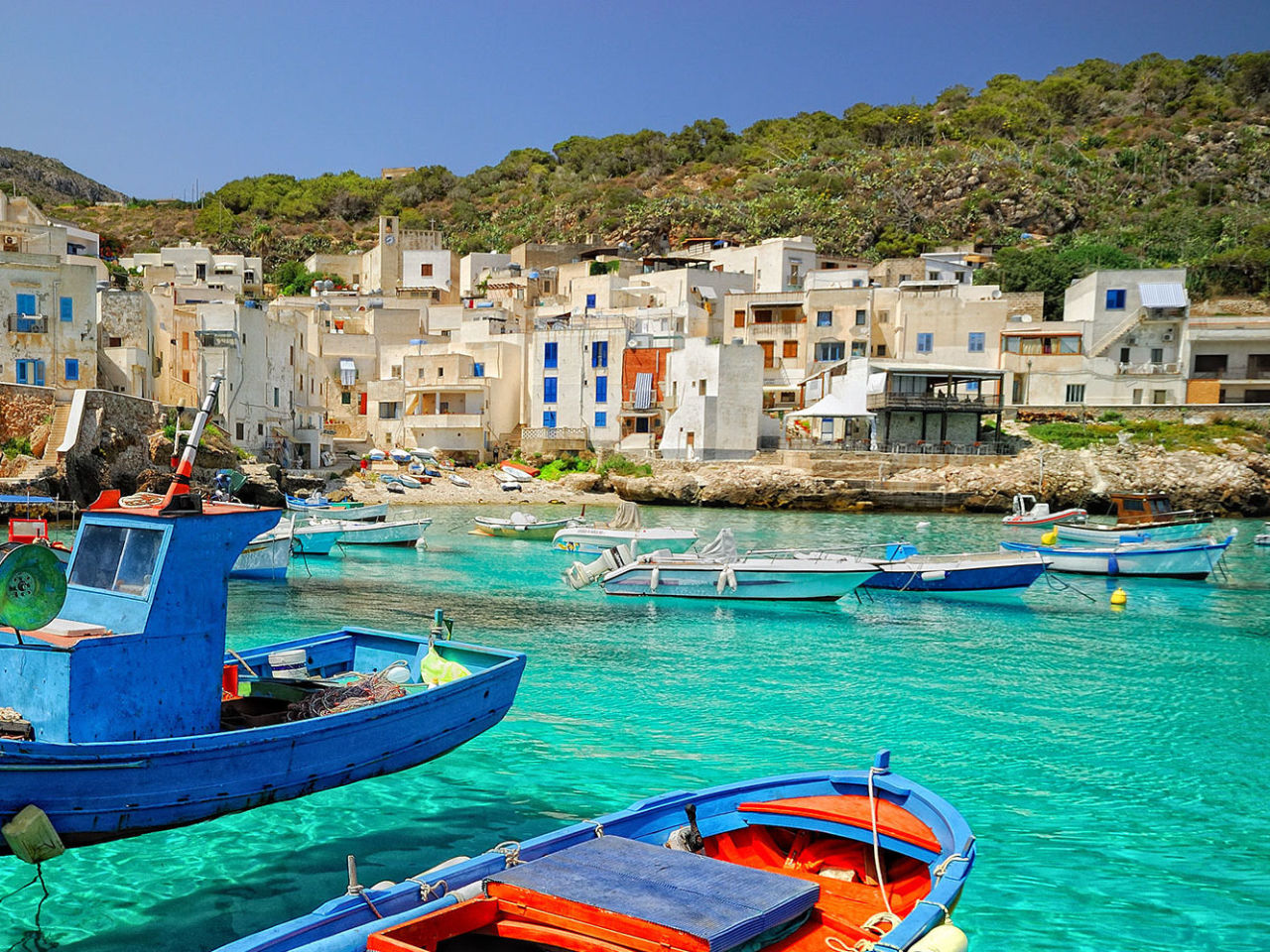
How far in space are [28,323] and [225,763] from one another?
1675 inches

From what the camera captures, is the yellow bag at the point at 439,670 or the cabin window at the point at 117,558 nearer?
the cabin window at the point at 117,558

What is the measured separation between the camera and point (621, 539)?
3266 cm

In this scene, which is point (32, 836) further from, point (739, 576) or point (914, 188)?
point (914, 188)

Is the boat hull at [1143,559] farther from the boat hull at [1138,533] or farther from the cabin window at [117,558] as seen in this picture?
the cabin window at [117,558]

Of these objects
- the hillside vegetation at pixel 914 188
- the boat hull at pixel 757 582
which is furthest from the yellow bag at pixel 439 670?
the hillside vegetation at pixel 914 188

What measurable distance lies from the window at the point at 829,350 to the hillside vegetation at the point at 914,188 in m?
20.5

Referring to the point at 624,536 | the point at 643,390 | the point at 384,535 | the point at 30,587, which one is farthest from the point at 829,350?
the point at 30,587

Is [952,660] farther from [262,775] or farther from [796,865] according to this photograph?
[262,775]

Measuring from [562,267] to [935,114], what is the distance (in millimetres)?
67301

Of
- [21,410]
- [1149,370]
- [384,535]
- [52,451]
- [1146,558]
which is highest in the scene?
[1149,370]

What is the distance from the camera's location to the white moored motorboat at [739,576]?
79.2 feet

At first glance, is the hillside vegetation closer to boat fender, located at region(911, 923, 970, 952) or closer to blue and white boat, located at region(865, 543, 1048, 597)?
blue and white boat, located at region(865, 543, 1048, 597)

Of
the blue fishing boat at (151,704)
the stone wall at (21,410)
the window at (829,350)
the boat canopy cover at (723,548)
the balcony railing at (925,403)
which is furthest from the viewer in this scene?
the window at (829,350)

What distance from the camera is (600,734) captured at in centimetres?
1282
